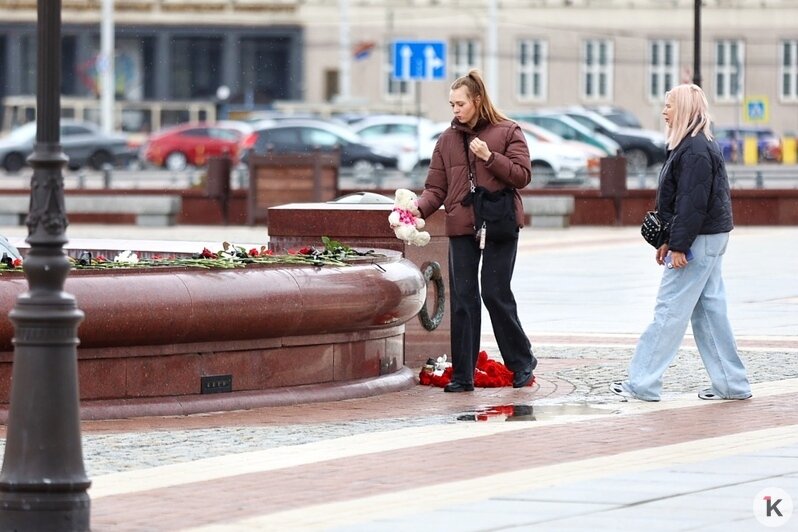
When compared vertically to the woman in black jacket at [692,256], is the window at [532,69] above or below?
above

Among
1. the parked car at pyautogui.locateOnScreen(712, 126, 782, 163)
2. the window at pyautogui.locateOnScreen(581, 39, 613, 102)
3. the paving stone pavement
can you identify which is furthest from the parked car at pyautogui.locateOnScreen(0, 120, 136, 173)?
the paving stone pavement

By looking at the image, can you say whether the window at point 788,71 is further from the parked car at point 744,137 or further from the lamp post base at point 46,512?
the lamp post base at point 46,512

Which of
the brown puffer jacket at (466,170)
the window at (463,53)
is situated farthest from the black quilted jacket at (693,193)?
the window at (463,53)

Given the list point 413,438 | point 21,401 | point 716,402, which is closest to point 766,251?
point 716,402

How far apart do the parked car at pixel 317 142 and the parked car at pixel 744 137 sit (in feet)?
41.9

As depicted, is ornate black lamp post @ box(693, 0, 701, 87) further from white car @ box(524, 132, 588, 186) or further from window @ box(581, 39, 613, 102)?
window @ box(581, 39, 613, 102)

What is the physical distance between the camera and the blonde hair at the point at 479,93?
10844 mm

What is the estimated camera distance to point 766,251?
2456 cm

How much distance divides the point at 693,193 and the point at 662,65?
5815cm

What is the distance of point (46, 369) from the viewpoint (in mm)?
6961

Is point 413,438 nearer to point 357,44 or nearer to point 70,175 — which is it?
point 70,175

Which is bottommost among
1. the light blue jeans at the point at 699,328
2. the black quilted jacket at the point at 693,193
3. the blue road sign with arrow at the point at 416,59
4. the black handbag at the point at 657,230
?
the light blue jeans at the point at 699,328

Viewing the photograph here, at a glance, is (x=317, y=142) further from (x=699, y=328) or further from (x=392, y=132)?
(x=699, y=328)

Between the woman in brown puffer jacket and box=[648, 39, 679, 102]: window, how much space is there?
188 ft
